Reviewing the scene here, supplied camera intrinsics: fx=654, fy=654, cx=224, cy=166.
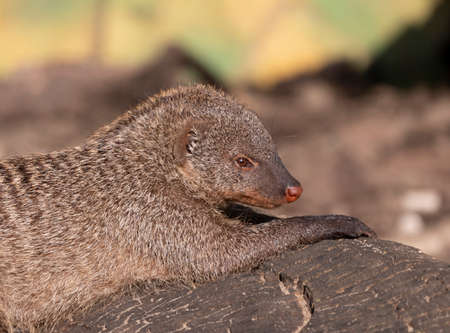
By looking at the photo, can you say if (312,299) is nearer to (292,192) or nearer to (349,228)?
(349,228)

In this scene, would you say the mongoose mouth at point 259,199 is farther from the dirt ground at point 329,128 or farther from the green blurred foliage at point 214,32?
the green blurred foliage at point 214,32

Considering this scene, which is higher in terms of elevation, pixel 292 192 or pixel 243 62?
pixel 243 62

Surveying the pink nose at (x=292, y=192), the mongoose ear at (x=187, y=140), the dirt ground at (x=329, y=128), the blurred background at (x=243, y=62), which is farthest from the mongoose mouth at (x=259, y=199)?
the blurred background at (x=243, y=62)

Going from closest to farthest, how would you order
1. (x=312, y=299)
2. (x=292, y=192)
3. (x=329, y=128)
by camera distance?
(x=312, y=299), (x=292, y=192), (x=329, y=128)

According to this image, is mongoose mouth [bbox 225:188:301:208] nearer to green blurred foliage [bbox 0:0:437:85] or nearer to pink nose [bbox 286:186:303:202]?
pink nose [bbox 286:186:303:202]

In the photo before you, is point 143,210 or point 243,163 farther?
point 243,163

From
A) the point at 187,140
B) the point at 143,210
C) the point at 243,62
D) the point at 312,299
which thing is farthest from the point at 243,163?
the point at 243,62

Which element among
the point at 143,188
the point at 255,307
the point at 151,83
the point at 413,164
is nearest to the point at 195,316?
the point at 255,307
